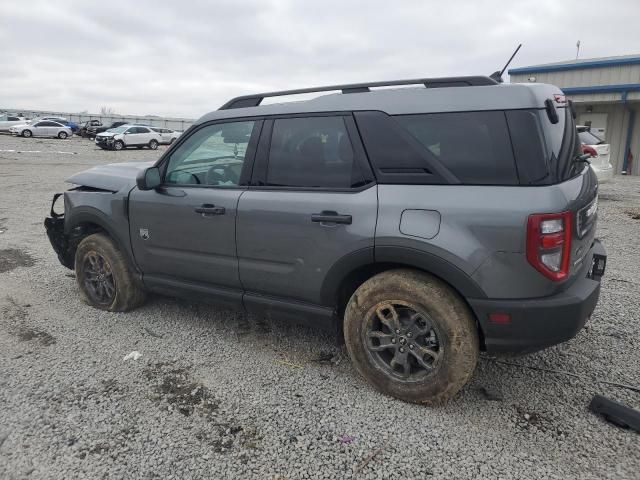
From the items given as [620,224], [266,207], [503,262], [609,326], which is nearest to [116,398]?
[266,207]

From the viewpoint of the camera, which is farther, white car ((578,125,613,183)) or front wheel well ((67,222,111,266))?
white car ((578,125,613,183))

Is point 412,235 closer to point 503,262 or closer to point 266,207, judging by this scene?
point 503,262

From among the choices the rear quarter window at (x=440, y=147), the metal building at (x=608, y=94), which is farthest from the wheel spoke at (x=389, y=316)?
the metal building at (x=608, y=94)

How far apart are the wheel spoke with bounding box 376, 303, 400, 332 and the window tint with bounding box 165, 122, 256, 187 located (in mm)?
1444

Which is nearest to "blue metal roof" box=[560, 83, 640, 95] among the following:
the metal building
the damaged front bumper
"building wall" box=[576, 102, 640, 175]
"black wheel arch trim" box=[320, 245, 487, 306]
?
the metal building

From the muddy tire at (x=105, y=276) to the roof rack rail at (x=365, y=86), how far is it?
1.67 metres

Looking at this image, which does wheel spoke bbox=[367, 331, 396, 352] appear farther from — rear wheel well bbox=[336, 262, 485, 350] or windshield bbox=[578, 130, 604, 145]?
windshield bbox=[578, 130, 604, 145]

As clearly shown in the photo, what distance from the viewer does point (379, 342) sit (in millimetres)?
3025

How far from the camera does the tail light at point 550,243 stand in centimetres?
243

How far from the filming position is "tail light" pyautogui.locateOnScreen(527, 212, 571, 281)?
2426 mm

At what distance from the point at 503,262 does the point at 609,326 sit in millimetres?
2147

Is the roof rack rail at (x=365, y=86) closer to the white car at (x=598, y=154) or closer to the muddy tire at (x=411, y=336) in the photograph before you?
the muddy tire at (x=411, y=336)

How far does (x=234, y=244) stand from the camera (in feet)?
11.3

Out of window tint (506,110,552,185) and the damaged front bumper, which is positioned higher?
window tint (506,110,552,185)
